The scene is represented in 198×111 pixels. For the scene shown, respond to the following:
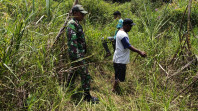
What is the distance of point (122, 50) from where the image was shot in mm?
2447

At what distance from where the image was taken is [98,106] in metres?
2.04

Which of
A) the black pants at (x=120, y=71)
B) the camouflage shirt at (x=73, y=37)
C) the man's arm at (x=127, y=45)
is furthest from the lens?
the black pants at (x=120, y=71)

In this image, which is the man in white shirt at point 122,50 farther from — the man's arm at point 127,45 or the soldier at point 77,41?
the soldier at point 77,41

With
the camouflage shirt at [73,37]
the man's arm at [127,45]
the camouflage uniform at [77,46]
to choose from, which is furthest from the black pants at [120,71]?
the camouflage shirt at [73,37]

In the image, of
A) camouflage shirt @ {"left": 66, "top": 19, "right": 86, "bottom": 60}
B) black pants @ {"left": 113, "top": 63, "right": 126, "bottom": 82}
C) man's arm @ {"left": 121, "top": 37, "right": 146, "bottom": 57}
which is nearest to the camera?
camouflage shirt @ {"left": 66, "top": 19, "right": 86, "bottom": 60}

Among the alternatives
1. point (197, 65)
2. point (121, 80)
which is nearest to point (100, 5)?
point (121, 80)

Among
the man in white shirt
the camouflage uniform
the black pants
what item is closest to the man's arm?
the man in white shirt

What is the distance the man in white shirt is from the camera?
2338 mm

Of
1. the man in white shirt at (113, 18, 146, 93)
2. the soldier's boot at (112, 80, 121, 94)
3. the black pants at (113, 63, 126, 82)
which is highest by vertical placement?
the man in white shirt at (113, 18, 146, 93)

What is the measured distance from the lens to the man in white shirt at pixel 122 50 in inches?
92.0

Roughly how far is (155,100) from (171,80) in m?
0.56

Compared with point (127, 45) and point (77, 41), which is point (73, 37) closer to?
point (77, 41)

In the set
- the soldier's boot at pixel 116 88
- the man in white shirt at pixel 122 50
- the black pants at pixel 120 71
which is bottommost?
the soldier's boot at pixel 116 88

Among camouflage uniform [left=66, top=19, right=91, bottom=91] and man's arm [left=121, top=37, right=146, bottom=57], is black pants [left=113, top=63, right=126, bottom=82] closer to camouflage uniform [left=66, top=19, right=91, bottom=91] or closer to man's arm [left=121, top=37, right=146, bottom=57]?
man's arm [left=121, top=37, right=146, bottom=57]
